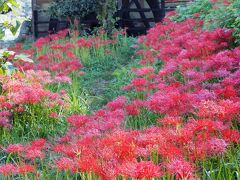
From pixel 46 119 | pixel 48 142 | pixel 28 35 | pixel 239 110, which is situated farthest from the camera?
pixel 28 35

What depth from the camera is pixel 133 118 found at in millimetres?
3986

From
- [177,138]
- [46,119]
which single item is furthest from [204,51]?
[177,138]

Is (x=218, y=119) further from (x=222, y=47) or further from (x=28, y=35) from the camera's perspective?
(x=28, y=35)

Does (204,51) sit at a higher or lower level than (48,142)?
higher

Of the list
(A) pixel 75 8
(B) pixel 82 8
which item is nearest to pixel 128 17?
(B) pixel 82 8

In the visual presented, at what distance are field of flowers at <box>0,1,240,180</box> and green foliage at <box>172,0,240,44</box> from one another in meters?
0.21

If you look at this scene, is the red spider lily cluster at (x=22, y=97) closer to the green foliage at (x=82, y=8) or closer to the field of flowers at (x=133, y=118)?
the field of flowers at (x=133, y=118)

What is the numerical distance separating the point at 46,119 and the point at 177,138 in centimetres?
238

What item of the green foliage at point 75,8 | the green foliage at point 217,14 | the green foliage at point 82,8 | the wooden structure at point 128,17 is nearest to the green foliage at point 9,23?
the green foliage at point 217,14

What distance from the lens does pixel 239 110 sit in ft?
8.75

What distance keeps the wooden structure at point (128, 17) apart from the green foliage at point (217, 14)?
2.72 metres

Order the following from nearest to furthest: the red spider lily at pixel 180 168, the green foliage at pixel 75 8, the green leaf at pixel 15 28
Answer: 1. the red spider lily at pixel 180 168
2. the green leaf at pixel 15 28
3. the green foliage at pixel 75 8

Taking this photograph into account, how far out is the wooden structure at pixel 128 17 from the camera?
12.4m

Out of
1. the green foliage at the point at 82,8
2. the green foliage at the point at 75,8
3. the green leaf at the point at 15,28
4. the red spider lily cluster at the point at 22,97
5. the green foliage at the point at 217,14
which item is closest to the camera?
the green leaf at the point at 15,28
